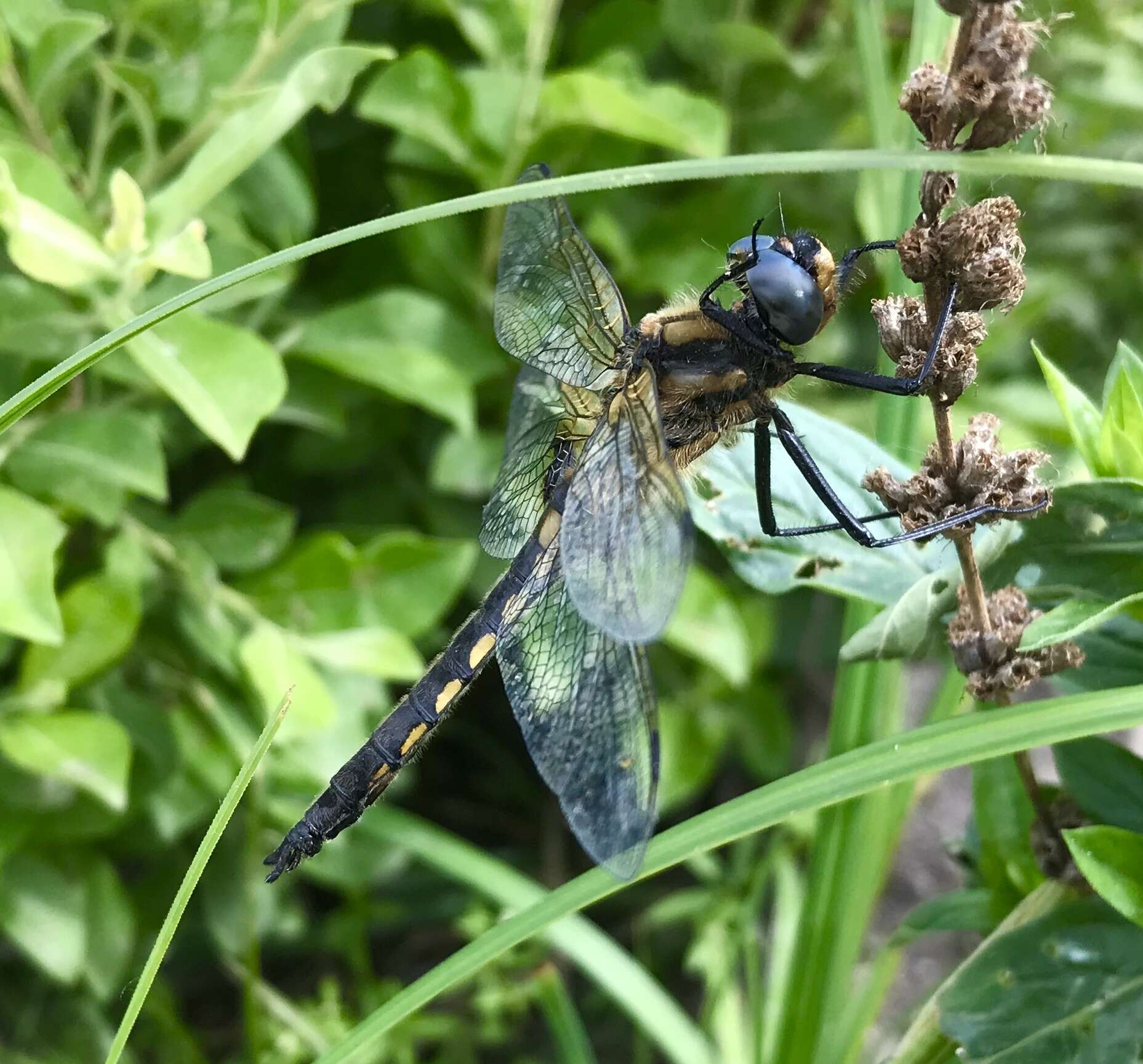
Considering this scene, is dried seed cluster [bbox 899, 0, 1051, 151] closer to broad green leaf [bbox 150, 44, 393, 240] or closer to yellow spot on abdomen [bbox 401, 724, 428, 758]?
broad green leaf [bbox 150, 44, 393, 240]

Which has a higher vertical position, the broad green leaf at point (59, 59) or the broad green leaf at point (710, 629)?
the broad green leaf at point (59, 59)

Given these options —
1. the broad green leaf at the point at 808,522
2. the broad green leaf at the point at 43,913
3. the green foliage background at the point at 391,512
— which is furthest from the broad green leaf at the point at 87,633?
the broad green leaf at the point at 808,522

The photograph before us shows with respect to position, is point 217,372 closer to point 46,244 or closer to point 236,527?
point 46,244

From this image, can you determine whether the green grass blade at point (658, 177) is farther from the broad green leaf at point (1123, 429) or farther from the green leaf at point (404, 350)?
the green leaf at point (404, 350)

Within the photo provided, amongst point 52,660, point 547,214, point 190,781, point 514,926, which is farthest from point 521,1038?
point 547,214

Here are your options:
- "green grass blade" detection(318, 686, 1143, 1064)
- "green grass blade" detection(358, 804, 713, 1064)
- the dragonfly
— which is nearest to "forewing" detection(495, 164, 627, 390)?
the dragonfly

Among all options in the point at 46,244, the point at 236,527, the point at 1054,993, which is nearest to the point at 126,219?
the point at 46,244
